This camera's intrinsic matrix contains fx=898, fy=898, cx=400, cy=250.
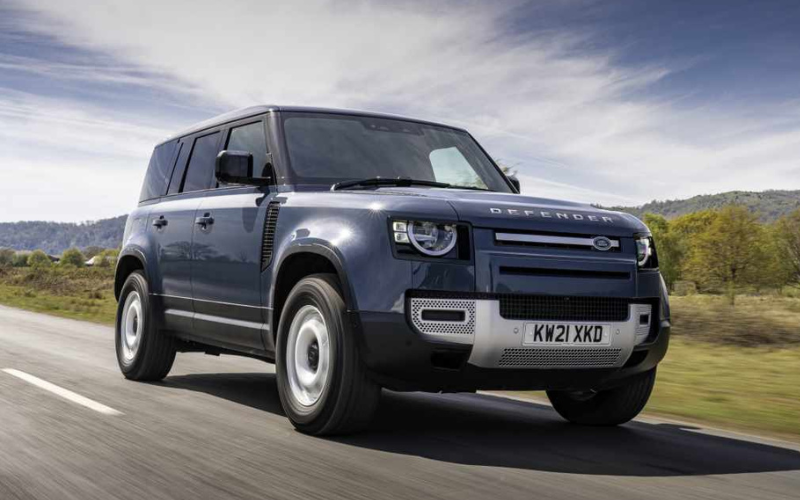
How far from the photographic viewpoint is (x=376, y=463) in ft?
14.5

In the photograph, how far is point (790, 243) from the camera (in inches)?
2514

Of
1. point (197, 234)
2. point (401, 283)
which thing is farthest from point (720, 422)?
point (197, 234)

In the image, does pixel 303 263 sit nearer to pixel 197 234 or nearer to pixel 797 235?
pixel 197 234

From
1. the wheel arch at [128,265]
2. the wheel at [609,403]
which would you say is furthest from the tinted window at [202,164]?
the wheel at [609,403]

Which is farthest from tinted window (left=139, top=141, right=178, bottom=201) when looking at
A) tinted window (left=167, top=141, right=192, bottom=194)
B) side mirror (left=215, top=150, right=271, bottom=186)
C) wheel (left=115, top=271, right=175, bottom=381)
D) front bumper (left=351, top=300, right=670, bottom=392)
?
front bumper (left=351, top=300, right=670, bottom=392)

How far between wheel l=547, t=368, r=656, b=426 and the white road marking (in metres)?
3.02

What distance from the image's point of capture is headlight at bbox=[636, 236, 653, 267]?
207 inches

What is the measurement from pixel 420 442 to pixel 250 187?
2.34m

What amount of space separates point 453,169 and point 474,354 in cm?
237

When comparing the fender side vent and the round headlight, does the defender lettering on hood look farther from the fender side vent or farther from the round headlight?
the fender side vent

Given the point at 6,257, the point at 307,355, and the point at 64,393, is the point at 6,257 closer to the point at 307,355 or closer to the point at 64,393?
the point at 64,393

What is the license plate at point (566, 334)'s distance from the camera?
469 centimetres

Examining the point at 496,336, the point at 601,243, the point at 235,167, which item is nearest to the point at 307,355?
the point at 496,336

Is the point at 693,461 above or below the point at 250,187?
below
